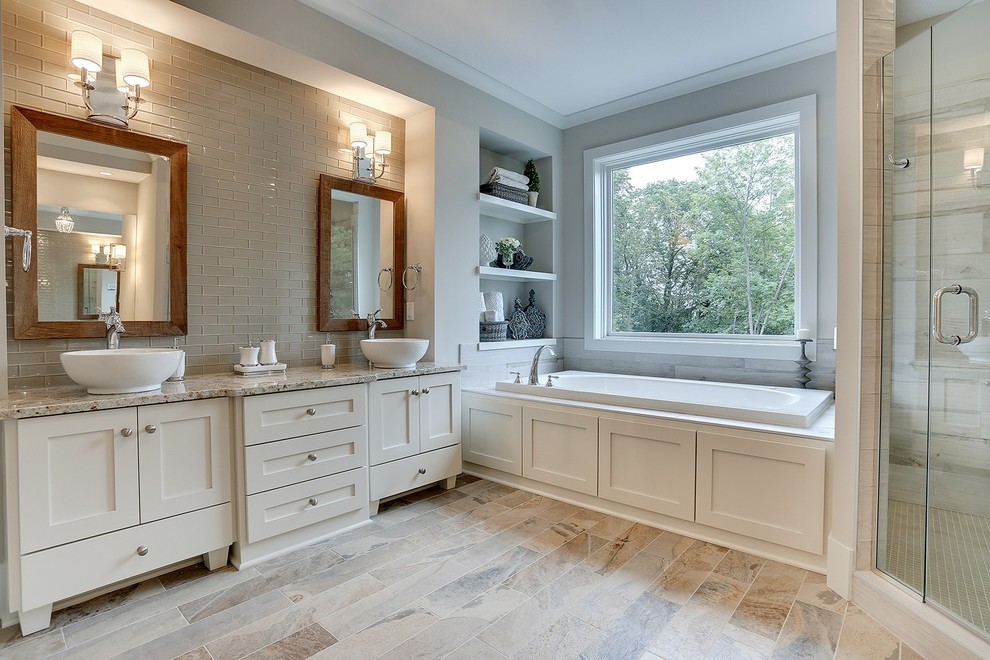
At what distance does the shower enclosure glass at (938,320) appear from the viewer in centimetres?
172

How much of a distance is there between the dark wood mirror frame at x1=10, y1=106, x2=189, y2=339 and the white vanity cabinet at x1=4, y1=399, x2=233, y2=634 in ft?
2.03

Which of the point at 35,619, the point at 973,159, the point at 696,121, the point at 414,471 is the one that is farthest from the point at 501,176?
the point at 35,619

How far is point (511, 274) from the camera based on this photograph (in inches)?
160

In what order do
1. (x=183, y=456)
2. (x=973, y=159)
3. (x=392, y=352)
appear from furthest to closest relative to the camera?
(x=392, y=352)
(x=183, y=456)
(x=973, y=159)

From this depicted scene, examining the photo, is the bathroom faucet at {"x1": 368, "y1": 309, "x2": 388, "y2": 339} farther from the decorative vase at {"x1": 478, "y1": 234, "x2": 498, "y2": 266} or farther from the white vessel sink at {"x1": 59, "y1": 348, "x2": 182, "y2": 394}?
the white vessel sink at {"x1": 59, "y1": 348, "x2": 182, "y2": 394}

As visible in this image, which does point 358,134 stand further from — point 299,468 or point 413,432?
point 299,468

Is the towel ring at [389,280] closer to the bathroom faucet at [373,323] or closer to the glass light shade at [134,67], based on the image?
the bathroom faucet at [373,323]

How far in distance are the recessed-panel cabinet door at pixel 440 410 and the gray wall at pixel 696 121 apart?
1.55 m

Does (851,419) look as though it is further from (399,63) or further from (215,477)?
(399,63)

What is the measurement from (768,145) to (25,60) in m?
4.13

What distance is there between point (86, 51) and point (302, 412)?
1810 mm

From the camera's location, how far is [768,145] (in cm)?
360

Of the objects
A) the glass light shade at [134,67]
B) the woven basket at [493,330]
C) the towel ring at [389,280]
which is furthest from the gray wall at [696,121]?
the glass light shade at [134,67]

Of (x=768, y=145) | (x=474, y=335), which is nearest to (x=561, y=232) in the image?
(x=474, y=335)
